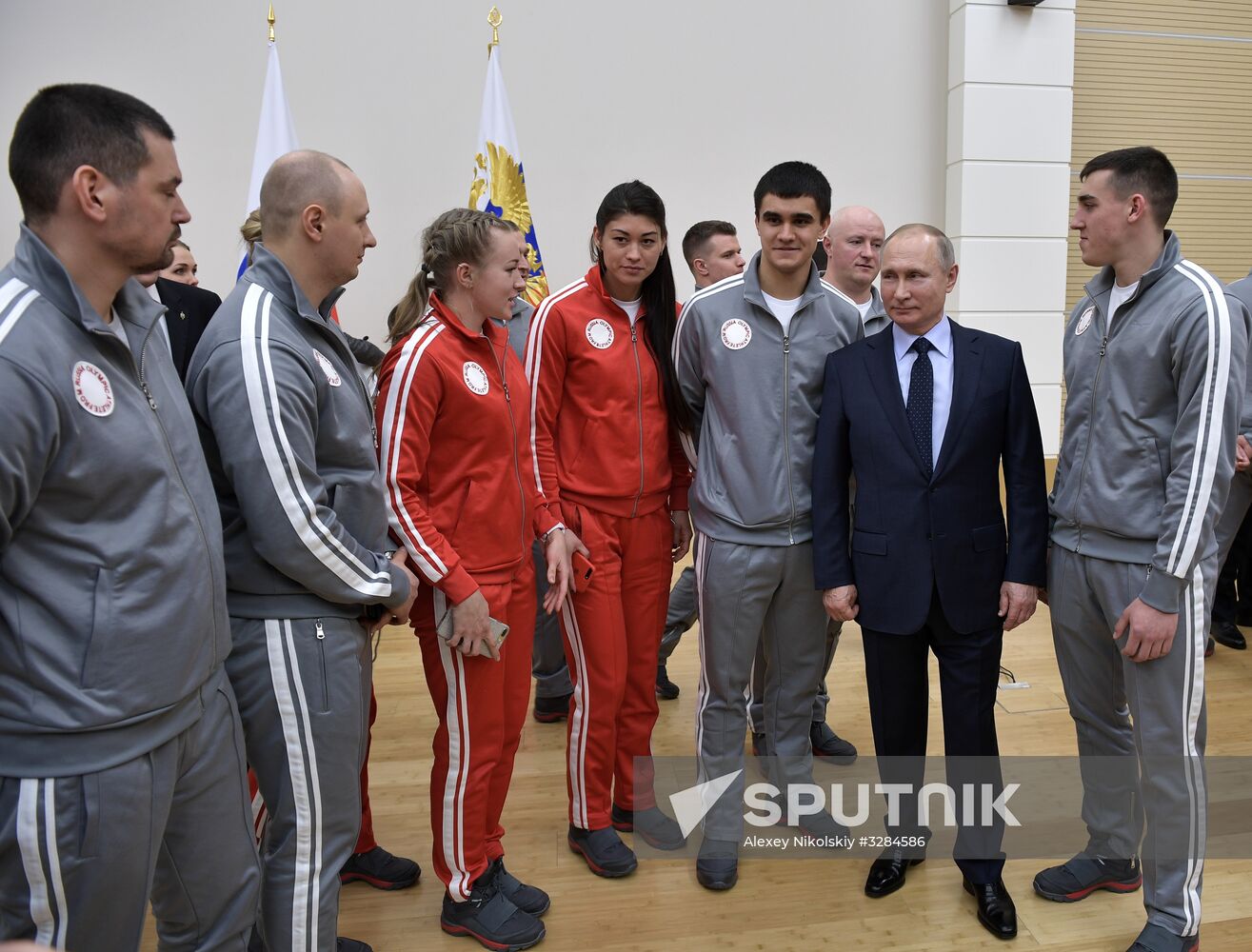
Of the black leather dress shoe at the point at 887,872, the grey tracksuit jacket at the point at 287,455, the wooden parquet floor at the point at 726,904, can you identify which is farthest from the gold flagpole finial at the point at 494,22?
the black leather dress shoe at the point at 887,872

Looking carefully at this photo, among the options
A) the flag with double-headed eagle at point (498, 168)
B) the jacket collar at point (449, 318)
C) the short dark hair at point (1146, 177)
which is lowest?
the jacket collar at point (449, 318)

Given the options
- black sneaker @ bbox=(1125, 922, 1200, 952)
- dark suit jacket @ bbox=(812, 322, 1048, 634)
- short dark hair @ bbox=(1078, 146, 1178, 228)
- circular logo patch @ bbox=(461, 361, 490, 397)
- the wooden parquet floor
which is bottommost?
the wooden parquet floor

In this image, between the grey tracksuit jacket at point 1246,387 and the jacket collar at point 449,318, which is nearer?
the jacket collar at point 449,318

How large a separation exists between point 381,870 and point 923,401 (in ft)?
5.74

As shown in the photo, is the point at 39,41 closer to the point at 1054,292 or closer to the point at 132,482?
the point at 132,482

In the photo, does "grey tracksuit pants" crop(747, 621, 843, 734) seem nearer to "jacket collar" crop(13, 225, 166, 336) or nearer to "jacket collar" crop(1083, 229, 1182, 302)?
"jacket collar" crop(1083, 229, 1182, 302)

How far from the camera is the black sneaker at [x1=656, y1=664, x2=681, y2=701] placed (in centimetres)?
338

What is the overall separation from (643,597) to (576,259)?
3.33 meters

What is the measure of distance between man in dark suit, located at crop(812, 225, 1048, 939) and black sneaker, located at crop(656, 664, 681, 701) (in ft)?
4.25

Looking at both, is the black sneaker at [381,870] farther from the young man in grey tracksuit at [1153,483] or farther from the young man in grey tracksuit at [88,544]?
the young man in grey tracksuit at [1153,483]

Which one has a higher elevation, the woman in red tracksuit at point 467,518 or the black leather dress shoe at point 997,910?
the woman in red tracksuit at point 467,518

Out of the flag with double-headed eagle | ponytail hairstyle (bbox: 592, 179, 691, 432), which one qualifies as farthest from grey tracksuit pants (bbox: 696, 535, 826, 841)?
the flag with double-headed eagle

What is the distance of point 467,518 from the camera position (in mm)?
1944

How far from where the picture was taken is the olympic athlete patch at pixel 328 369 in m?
1.57
